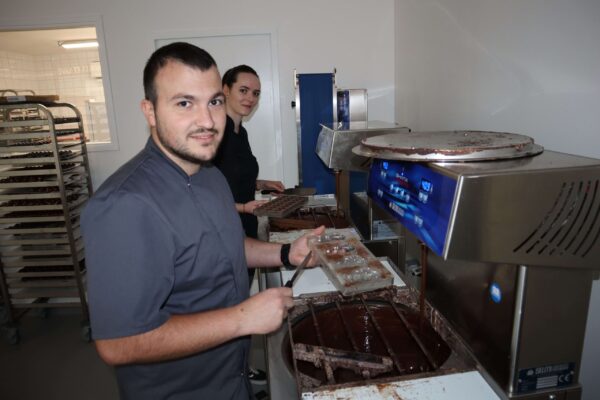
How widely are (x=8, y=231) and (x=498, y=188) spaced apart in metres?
3.93

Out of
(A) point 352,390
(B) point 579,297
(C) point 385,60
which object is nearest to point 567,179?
(B) point 579,297

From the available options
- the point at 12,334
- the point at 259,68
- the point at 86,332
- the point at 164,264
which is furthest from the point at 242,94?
the point at 12,334

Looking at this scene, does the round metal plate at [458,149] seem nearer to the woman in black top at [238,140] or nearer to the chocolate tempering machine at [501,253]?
the chocolate tempering machine at [501,253]

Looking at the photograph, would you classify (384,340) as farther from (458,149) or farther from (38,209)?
(38,209)

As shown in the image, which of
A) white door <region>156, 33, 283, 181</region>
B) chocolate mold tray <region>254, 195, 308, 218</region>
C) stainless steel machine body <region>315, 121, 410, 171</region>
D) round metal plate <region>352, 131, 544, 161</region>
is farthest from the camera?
white door <region>156, 33, 283, 181</region>

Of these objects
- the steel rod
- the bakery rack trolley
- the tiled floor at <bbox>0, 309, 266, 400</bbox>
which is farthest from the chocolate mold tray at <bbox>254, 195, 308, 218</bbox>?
the bakery rack trolley

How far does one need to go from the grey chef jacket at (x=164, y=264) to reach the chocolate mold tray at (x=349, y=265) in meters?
0.28

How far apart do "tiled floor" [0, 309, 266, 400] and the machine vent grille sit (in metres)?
2.30

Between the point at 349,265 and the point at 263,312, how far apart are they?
304 millimetres

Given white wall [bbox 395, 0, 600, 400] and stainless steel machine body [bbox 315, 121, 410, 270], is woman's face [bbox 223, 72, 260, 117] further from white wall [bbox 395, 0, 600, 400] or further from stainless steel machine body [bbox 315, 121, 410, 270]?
white wall [bbox 395, 0, 600, 400]

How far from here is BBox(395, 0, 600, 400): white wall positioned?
117 cm

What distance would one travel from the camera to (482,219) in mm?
764

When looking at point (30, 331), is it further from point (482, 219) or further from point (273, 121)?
point (482, 219)

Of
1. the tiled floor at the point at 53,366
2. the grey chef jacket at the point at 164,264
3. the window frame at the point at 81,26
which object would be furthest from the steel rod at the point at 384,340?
the window frame at the point at 81,26
